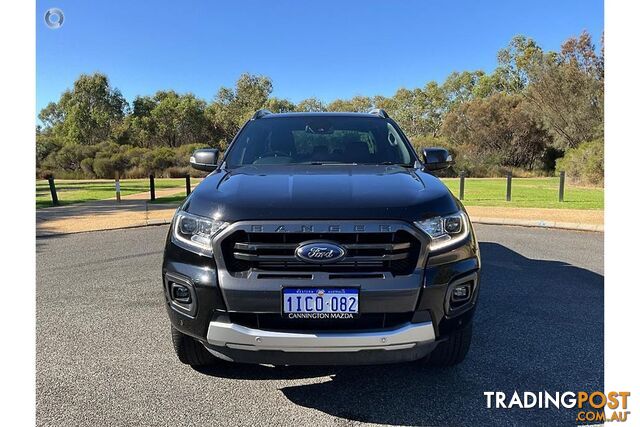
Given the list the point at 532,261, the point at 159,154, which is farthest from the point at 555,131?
the point at 532,261

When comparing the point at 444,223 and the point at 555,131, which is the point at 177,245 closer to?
the point at 444,223

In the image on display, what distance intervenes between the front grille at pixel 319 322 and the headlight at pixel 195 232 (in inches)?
15.8

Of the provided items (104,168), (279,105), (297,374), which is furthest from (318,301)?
(279,105)

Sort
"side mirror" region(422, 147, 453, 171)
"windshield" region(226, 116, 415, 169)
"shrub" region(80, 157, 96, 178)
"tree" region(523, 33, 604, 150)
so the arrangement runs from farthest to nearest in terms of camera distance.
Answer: "shrub" region(80, 157, 96, 178), "tree" region(523, 33, 604, 150), "side mirror" region(422, 147, 453, 171), "windshield" region(226, 116, 415, 169)

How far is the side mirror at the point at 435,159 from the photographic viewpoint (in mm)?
4055

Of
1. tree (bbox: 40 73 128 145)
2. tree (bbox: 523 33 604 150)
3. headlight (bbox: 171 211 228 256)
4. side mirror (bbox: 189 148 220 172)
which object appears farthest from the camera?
tree (bbox: 40 73 128 145)

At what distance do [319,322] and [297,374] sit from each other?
0.83 meters

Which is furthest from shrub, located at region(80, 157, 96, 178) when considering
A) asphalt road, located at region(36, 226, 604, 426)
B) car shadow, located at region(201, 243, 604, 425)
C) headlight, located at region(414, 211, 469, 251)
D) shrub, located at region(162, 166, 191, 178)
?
headlight, located at region(414, 211, 469, 251)

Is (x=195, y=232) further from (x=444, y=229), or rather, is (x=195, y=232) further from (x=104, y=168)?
(x=104, y=168)

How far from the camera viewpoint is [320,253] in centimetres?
243

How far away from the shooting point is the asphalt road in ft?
8.68

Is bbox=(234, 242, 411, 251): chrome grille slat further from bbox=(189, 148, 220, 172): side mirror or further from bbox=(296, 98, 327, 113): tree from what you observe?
bbox=(296, 98, 327, 113): tree

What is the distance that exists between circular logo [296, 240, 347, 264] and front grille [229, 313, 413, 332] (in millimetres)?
309

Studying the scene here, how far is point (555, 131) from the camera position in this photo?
110 feet
